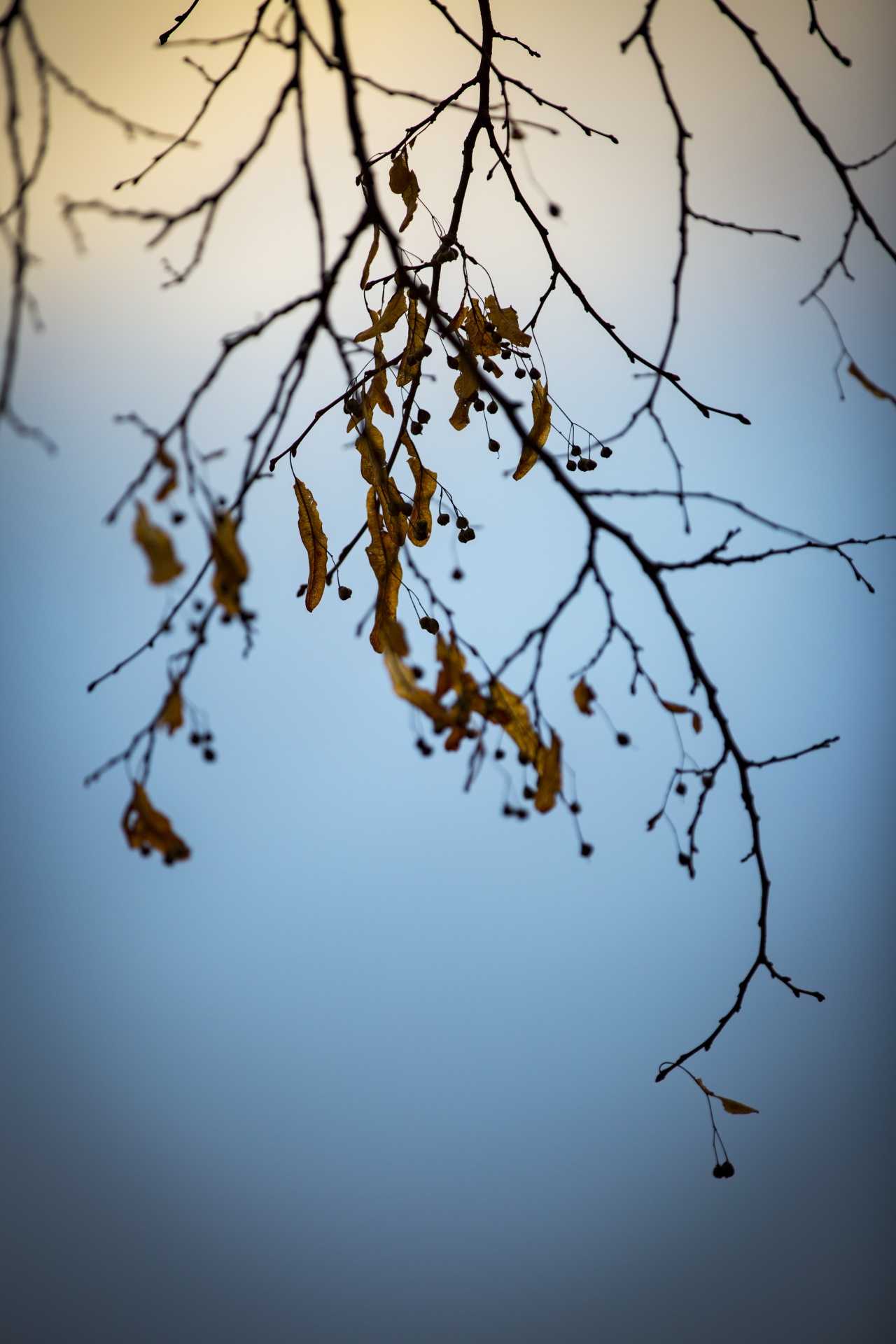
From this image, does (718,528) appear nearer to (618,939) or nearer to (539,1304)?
(618,939)

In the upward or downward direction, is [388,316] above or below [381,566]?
above

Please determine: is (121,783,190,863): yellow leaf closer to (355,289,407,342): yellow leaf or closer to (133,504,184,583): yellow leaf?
(133,504,184,583): yellow leaf

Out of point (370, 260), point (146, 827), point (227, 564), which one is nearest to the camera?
point (370, 260)

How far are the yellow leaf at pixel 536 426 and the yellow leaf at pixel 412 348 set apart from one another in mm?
84

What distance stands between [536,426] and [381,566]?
6.1 inches

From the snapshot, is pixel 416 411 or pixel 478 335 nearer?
pixel 478 335

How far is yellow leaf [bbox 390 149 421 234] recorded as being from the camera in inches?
21.5

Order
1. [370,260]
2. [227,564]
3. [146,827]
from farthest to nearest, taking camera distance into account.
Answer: [146,827] < [227,564] < [370,260]

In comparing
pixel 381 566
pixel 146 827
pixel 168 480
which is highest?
pixel 168 480

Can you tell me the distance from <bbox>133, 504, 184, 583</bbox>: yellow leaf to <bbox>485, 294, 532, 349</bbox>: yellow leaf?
0.38 metres

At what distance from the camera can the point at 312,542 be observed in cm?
55

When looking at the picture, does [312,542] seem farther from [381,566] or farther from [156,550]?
[156,550]

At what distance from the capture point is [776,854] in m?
1.26

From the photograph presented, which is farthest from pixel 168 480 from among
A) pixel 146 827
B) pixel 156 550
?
pixel 146 827
